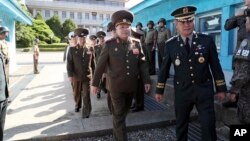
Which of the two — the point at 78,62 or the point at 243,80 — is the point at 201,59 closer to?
the point at 243,80

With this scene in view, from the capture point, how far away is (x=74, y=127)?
16.6 ft

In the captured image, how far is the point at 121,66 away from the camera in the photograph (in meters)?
4.04

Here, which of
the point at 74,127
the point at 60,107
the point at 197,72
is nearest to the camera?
the point at 197,72

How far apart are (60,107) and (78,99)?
0.86 metres

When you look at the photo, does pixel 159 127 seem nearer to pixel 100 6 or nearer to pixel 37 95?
pixel 37 95

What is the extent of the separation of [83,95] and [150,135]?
1.86m

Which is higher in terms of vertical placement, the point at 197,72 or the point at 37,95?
the point at 197,72

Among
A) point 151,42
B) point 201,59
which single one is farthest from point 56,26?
point 201,59

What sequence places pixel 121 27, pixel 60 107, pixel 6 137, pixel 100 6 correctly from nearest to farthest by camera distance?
pixel 121 27, pixel 6 137, pixel 60 107, pixel 100 6

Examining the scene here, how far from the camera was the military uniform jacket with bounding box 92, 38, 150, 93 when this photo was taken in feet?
13.3

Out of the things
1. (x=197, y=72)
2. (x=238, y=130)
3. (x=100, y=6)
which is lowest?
(x=238, y=130)

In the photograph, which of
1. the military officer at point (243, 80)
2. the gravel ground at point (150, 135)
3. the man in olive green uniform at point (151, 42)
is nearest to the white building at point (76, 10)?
the man in olive green uniform at point (151, 42)

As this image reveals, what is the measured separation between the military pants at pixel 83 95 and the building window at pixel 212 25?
3656 millimetres

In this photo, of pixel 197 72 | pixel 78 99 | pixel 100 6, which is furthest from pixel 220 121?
pixel 100 6
